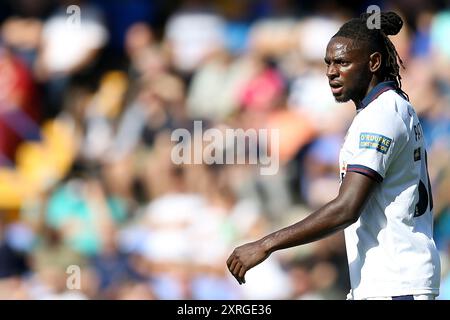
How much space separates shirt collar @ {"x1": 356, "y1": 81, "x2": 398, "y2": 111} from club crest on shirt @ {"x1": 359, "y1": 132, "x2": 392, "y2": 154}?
9.1 inches

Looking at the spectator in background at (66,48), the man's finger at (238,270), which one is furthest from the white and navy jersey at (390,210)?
the spectator in background at (66,48)

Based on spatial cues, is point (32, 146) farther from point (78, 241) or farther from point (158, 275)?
point (158, 275)

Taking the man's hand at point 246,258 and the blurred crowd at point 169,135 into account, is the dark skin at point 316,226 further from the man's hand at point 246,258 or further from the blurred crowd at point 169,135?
the blurred crowd at point 169,135

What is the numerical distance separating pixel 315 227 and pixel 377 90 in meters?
0.73

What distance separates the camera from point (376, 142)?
398 cm

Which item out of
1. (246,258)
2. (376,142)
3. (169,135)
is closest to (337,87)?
(376,142)

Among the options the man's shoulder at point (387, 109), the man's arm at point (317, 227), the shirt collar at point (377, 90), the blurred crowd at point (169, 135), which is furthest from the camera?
the blurred crowd at point (169, 135)

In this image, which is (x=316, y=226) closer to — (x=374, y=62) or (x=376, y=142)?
(x=376, y=142)

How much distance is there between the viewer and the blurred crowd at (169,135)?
29.9 feet

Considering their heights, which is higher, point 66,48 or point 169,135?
point 66,48

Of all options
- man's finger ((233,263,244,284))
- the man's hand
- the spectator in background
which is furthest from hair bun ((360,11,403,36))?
the spectator in background

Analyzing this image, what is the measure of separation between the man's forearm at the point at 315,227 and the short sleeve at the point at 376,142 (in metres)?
0.20

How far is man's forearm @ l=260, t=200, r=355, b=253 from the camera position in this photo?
3891 millimetres

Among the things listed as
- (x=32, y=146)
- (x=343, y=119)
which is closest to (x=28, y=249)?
(x=32, y=146)
